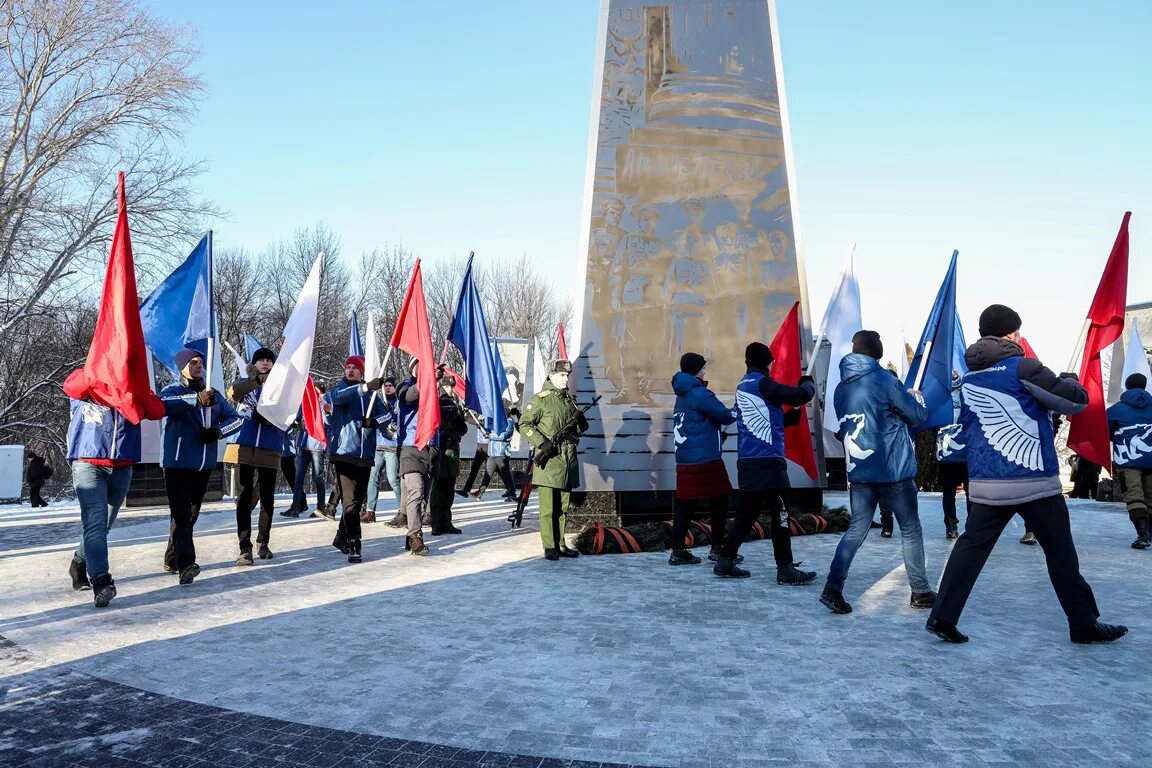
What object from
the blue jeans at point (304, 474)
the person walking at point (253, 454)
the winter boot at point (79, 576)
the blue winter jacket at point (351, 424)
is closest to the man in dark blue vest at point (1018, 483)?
the blue winter jacket at point (351, 424)

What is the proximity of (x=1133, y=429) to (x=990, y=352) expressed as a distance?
225 inches

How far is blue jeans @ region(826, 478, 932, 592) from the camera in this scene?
19.4 feet

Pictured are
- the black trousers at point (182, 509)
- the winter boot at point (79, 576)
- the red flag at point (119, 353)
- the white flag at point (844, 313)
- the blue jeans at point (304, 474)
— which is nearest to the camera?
the red flag at point (119, 353)

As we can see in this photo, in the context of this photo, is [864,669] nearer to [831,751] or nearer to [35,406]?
[831,751]

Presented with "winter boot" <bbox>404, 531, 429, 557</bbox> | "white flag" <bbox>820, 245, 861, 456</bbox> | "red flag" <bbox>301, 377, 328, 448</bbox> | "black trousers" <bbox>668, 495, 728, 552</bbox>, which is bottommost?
"winter boot" <bbox>404, 531, 429, 557</bbox>

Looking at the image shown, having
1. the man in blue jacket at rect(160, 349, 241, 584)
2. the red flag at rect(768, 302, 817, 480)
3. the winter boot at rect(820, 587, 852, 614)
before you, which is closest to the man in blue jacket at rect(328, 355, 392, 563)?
the man in blue jacket at rect(160, 349, 241, 584)

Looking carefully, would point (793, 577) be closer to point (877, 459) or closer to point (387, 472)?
point (877, 459)

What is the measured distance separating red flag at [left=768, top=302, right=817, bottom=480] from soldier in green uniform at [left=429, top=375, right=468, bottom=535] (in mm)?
4012

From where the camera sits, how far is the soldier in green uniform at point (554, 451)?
8.56 metres

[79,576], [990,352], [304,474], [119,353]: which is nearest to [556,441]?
[119,353]

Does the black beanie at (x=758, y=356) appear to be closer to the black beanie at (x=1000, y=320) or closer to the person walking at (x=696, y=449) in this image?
the person walking at (x=696, y=449)

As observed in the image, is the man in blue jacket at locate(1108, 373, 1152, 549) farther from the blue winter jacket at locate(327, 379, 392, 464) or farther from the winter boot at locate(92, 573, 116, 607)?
the winter boot at locate(92, 573, 116, 607)

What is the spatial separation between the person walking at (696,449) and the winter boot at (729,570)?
0.97ft

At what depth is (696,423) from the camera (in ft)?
25.8
